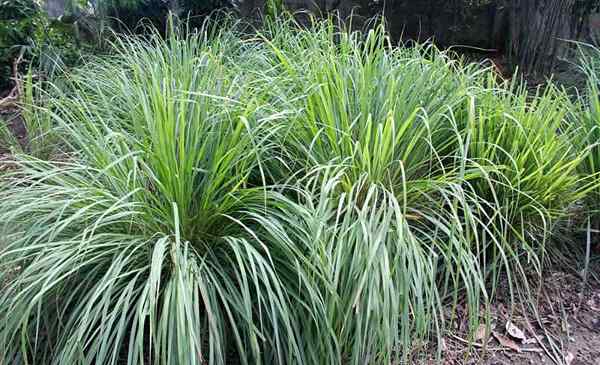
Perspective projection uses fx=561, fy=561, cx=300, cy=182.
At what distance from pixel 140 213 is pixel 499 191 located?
1343mm

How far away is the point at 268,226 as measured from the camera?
1.67 metres

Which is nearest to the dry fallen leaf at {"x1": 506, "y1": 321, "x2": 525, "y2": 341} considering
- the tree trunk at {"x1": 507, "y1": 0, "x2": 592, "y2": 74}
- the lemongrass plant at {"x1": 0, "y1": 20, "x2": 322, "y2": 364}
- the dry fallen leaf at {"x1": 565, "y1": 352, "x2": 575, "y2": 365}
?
the dry fallen leaf at {"x1": 565, "y1": 352, "x2": 575, "y2": 365}

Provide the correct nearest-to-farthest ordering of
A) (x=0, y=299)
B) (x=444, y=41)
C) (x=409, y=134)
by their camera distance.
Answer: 1. (x=0, y=299)
2. (x=409, y=134)
3. (x=444, y=41)

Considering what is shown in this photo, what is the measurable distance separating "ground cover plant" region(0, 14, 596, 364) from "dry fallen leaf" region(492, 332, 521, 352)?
0.41ft

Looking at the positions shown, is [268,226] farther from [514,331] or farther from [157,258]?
[514,331]

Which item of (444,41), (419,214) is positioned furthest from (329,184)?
(444,41)

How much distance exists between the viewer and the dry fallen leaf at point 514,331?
1955mm

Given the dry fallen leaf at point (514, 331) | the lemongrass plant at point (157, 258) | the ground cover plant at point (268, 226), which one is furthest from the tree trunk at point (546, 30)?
the lemongrass plant at point (157, 258)

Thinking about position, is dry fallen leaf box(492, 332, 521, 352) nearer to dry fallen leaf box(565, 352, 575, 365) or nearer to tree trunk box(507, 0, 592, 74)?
dry fallen leaf box(565, 352, 575, 365)

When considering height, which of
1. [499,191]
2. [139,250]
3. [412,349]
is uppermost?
[139,250]

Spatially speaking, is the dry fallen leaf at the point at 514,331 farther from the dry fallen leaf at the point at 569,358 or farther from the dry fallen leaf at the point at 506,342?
the dry fallen leaf at the point at 569,358

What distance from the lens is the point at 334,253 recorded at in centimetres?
162

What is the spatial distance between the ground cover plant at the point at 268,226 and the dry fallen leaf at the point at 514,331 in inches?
4.7

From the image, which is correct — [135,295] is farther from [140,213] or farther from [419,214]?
[419,214]
